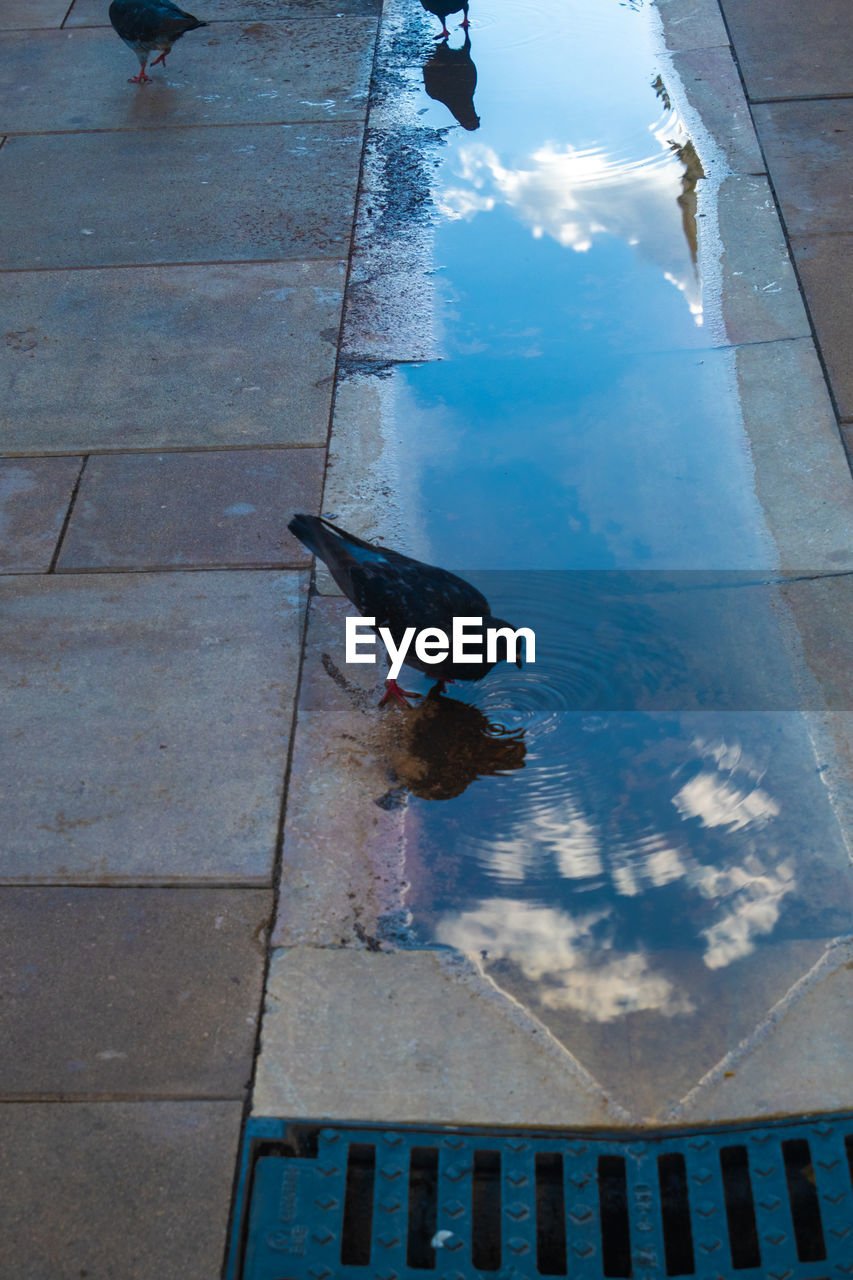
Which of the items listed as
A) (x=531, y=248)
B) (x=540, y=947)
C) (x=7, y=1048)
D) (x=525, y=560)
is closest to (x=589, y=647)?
(x=525, y=560)

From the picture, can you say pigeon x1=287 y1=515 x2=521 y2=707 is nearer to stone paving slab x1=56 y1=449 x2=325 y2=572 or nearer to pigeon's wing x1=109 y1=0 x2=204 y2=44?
stone paving slab x1=56 y1=449 x2=325 y2=572

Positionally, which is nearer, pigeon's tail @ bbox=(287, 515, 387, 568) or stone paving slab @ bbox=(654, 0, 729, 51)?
pigeon's tail @ bbox=(287, 515, 387, 568)

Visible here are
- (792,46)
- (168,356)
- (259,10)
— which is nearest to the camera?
(168,356)

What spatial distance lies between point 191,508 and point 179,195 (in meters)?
3.14

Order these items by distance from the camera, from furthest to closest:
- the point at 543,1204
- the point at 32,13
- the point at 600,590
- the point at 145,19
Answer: the point at 32,13, the point at 145,19, the point at 600,590, the point at 543,1204

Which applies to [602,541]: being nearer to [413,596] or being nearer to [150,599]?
[413,596]

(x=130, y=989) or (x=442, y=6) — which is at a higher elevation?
(x=442, y=6)

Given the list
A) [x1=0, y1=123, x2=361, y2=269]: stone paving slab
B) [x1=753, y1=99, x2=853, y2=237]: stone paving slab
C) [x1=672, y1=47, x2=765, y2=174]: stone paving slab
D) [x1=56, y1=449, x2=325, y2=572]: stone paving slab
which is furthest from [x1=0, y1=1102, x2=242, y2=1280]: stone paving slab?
[x1=672, y1=47, x2=765, y2=174]: stone paving slab

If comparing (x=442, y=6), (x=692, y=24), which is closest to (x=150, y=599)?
Result: (x=442, y=6)

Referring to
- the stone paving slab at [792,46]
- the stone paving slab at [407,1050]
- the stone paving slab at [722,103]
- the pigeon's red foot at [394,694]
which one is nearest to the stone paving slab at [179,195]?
the stone paving slab at [722,103]

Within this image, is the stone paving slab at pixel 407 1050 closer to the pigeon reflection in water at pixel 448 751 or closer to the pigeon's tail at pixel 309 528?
the pigeon reflection in water at pixel 448 751

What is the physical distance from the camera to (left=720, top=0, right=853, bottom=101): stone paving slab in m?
7.46

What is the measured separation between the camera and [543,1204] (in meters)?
2.71

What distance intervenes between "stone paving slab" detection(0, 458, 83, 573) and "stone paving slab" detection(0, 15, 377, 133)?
12.5 ft
